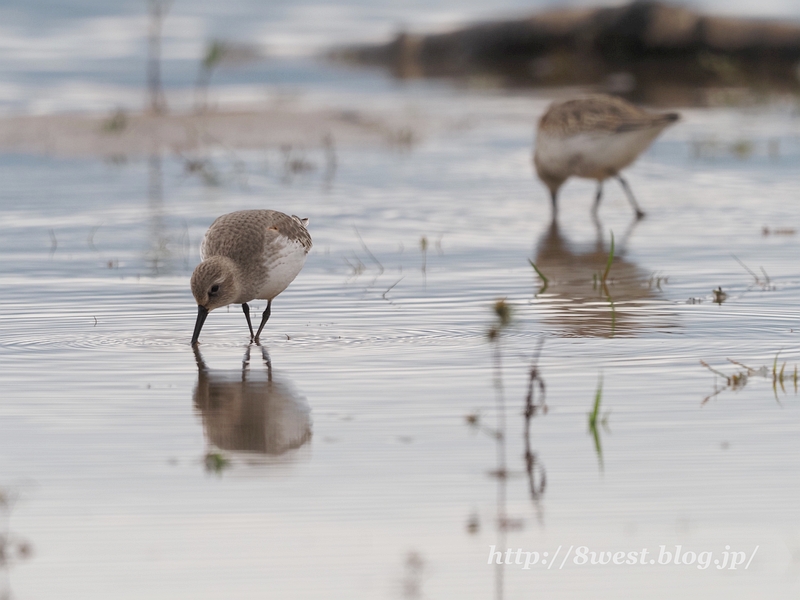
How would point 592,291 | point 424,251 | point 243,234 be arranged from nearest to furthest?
point 243,234
point 592,291
point 424,251

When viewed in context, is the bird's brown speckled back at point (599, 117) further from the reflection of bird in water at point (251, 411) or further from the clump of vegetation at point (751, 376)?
the reflection of bird in water at point (251, 411)

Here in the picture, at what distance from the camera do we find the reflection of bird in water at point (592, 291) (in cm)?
722

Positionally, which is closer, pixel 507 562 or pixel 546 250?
pixel 507 562

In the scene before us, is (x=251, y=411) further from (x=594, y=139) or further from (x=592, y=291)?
(x=594, y=139)

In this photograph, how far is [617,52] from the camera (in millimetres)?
27125

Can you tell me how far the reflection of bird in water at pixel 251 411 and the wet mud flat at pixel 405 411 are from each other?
2 cm

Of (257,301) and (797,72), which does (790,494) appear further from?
(797,72)

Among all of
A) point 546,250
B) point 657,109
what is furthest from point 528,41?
point 546,250

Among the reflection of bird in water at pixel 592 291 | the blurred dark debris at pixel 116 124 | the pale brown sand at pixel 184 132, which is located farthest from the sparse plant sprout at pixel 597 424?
A: the blurred dark debris at pixel 116 124

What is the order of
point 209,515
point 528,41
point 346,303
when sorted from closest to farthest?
point 209,515 < point 346,303 < point 528,41

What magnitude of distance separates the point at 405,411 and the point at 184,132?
1223 cm

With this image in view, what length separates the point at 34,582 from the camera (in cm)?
379

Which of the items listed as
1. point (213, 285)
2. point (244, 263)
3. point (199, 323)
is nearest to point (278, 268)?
point (244, 263)

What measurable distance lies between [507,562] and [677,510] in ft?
2.29
